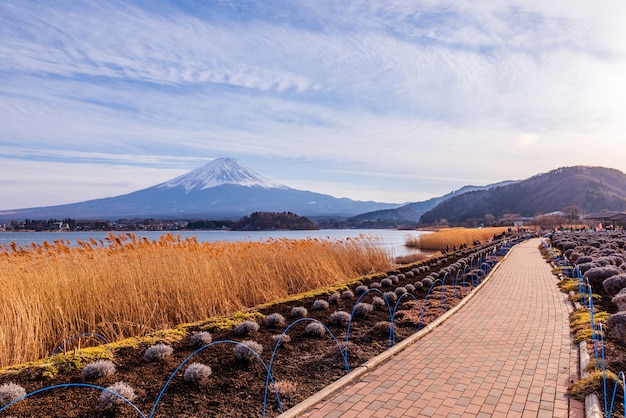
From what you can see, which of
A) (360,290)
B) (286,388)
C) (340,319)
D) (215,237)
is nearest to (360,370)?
(286,388)

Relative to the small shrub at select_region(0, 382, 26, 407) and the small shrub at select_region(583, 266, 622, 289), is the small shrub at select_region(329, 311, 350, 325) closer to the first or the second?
the small shrub at select_region(0, 382, 26, 407)

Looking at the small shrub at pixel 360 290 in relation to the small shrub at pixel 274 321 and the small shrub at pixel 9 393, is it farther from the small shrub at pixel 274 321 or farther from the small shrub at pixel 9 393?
the small shrub at pixel 9 393

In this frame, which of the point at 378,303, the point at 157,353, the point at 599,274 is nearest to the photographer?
the point at 157,353

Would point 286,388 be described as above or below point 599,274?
below

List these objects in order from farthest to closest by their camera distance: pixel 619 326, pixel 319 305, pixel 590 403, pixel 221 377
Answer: pixel 319 305
pixel 619 326
pixel 221 377
pixel 590 403

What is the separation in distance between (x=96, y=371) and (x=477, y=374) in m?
4.27

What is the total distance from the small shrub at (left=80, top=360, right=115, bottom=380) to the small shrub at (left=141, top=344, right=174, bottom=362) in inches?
21.4

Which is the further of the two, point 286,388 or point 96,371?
point 96,371

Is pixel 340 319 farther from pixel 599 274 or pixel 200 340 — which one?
pixel 599 274

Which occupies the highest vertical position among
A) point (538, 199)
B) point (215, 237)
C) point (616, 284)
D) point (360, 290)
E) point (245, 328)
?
point (538, 199)

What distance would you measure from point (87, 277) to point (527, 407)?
6130 mm

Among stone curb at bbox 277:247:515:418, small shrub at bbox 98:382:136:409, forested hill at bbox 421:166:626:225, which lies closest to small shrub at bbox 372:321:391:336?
stone curb at bbox 277:247:515:418

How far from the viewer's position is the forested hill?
5359 inches

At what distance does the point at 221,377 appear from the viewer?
5.03 m
